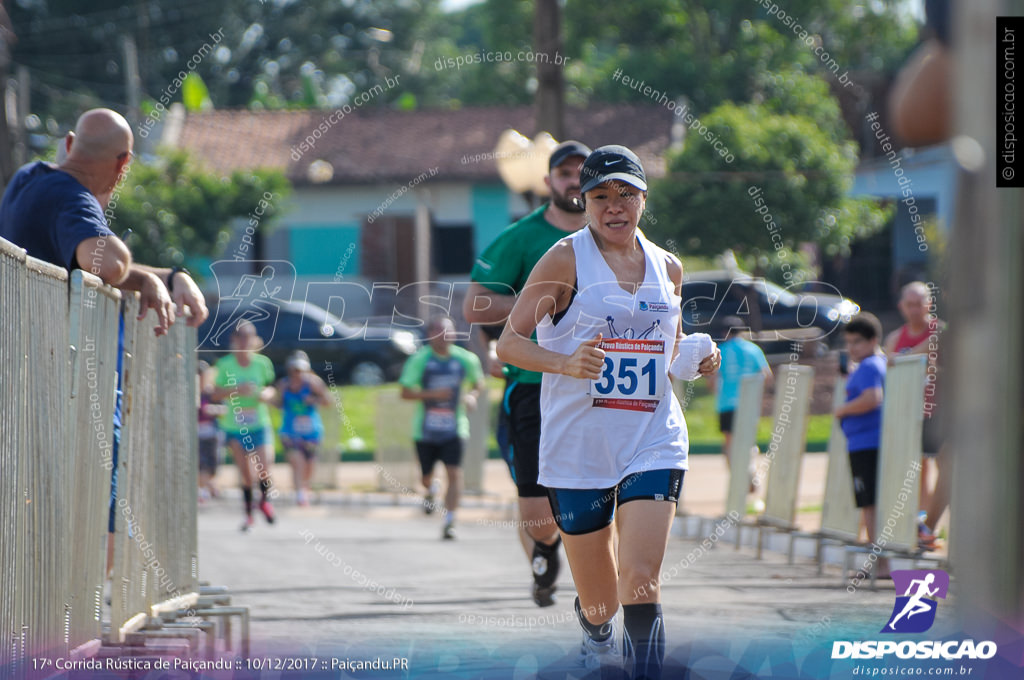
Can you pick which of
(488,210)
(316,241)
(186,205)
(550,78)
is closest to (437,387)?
(550,78)

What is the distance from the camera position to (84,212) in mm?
5293

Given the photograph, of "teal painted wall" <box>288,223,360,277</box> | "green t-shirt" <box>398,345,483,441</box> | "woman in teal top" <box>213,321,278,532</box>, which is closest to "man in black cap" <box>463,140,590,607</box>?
"green t-shirt" <box>398,345,483,441</box>

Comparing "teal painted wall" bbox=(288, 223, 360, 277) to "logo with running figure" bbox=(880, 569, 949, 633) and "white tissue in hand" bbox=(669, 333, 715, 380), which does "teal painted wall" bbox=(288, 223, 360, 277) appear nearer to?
"logo with running figure" bbox=(880, 569, 949, 633)

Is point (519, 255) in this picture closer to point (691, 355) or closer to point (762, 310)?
point (762, 310)

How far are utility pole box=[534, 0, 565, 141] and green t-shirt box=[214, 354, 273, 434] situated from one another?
4528 millimetres

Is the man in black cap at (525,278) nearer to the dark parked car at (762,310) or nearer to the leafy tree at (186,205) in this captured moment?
the dark parked car at (762,310)

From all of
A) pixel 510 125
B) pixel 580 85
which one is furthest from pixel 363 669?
pixel 580 85

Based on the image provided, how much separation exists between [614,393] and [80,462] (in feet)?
5.95

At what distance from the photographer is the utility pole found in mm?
15906

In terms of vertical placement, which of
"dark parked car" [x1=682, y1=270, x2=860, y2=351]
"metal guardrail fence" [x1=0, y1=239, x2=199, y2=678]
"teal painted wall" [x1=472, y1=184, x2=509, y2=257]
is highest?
"teal painted wall" [x1=472, y1=184, x2=509, y2=257]

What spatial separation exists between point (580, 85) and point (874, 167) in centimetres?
2183

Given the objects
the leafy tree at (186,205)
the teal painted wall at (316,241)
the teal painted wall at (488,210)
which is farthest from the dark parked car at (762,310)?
the teal painted wall at (316,241)

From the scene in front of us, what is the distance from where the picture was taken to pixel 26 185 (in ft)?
17.9

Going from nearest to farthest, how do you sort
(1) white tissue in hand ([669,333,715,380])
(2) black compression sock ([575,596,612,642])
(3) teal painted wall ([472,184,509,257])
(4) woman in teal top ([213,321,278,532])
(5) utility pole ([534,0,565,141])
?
(1) white tissue in hand ([669,333,715,380]), (2) black compression sock ([575,596,612,642]), (4) woman in teal top ([213,321,278,532]), (5) utility pole ([534,0,565,141]), (3) teal painted wall ([472,184,509,257])
